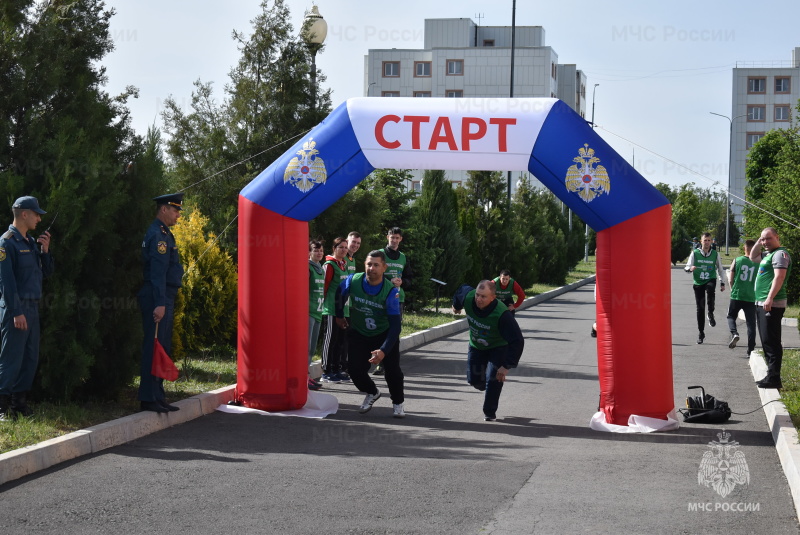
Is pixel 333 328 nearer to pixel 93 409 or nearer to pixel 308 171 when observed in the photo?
pixel 308 171

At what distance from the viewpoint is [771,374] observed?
11.9 meters

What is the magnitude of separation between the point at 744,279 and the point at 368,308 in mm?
7404

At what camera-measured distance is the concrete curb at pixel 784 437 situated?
23.2ft

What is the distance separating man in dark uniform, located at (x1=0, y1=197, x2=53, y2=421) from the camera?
Answer: 8.44m

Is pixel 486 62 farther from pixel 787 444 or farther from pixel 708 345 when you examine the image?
pixel 787 444

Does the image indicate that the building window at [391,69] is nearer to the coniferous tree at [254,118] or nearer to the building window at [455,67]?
the building window at [455,67]

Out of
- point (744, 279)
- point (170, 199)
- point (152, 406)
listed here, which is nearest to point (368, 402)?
point (152, 406)

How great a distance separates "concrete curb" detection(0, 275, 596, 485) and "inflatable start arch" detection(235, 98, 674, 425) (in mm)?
Result: 556

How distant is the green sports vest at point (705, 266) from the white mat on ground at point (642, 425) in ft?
28.3

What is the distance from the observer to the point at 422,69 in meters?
83.9

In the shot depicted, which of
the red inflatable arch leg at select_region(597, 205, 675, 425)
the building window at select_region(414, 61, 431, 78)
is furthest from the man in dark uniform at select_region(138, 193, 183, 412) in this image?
the building window at select_region(414, 61, 431, 78)

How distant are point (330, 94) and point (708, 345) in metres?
8.07

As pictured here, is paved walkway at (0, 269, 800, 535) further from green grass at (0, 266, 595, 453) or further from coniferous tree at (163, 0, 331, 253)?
coniferous tree at (163, 0, 331, 253)

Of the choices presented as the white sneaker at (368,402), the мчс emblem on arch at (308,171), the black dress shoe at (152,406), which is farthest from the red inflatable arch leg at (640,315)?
the black dress shoe at (152,406)
